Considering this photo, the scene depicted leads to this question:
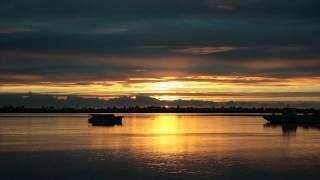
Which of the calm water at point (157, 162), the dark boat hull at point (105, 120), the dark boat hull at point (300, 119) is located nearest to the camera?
the calm water at point (157, 162)

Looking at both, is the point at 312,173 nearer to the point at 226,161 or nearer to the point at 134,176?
the point at 226,161

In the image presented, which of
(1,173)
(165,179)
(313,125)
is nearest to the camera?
(165,179)

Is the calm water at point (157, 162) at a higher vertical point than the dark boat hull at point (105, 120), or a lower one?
lower

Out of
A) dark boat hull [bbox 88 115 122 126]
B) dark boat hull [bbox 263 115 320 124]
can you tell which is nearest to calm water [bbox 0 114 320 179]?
dark boat hull [bbox 88 115 122 126]

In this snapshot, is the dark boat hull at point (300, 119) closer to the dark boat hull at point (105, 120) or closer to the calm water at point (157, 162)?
the dark boat hull at point (105, 120)

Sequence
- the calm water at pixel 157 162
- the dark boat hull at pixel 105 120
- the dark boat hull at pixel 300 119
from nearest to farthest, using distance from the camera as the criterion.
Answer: the calm water at pixel 157 162, the dark boat hull at pixel 105 120, the dark boat hull at pixel 300 119

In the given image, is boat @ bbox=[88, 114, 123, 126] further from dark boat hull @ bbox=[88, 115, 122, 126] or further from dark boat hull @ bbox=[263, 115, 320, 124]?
dark boat hull @ bbox=[263, 115, 320, 124]

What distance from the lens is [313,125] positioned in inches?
4498

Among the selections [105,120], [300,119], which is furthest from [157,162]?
[300,119]

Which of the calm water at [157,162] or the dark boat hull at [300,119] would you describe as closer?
the calm water at [157,162]

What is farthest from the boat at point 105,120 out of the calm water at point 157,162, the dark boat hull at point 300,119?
the calm water at point 157,162

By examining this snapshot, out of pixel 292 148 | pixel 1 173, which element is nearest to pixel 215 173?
pixel 1 173

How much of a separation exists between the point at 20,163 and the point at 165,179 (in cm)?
1342

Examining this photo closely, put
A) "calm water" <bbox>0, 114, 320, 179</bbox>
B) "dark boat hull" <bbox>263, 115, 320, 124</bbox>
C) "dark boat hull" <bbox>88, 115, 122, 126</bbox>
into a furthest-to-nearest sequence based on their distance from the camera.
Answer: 1. "dark boat hull" <bbox>263, 115, 320, 124</bbox>
2. "dark boat hull" <bbox>88, 115, 122, 126</bbox>
3. "calm water" <bbox>0, 114, 320, 179</bbox>
